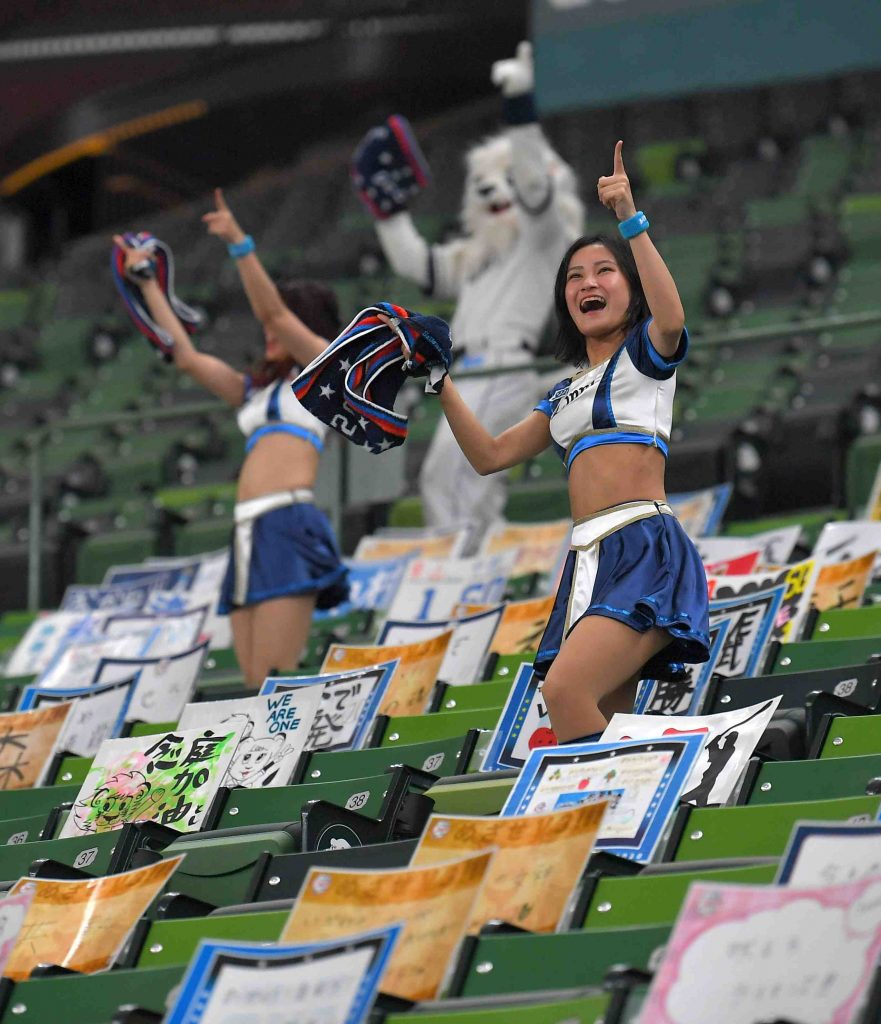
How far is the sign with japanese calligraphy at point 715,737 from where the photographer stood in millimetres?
3383

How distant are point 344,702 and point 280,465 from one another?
4.16 ft

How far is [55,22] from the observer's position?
16750 mm

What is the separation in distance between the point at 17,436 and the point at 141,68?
22.2 ft

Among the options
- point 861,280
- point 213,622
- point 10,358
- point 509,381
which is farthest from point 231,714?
point 10,358

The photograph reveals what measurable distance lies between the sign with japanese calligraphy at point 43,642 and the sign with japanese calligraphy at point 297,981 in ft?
14.3

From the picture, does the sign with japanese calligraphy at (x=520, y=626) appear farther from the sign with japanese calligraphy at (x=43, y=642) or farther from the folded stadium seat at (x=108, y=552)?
the folded stadium seat at (x=108, y=552)

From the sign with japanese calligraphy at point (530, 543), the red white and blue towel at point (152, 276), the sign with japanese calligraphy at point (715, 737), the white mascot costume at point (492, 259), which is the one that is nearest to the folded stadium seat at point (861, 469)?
the sign with japanese calligraphy at point (530, 543)

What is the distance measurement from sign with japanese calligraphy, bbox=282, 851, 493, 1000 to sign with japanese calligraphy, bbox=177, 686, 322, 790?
52.2 inches

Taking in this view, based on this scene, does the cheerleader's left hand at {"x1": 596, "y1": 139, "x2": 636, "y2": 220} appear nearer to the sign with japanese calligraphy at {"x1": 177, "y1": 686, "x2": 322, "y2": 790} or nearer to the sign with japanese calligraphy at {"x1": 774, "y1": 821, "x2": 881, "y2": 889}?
the sign with japanese calligraphy at {"x1": 177, "y1": 686, "x2": 322, "y2": 790}

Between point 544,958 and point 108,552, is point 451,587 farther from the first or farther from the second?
point 544,958

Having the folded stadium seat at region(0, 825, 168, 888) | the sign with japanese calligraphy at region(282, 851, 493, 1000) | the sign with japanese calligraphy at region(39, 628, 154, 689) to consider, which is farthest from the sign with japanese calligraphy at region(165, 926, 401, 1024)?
the sign with japanese calligraphy at region(39, 628, 154, 689)

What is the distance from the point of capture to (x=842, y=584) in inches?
194

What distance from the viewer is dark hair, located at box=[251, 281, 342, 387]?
5.48m

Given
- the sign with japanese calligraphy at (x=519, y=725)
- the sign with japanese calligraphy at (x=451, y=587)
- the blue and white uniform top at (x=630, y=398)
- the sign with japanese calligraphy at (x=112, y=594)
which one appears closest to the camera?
the blue and white uniform top at (x=630, y=398)
